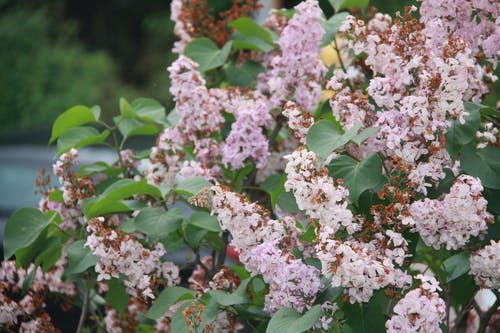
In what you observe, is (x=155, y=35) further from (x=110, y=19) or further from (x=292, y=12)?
(x=292, y=12)

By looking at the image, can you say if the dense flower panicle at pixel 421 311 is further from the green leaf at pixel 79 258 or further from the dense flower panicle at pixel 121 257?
the green leaf at pixel 79 258

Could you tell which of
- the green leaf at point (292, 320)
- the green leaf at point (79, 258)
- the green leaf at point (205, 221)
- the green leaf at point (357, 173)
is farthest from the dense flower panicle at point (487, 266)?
the green leaf at point (79, 258)

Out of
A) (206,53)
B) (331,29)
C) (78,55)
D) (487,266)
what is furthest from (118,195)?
(78,55)

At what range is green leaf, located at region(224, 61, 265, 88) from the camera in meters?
3.22

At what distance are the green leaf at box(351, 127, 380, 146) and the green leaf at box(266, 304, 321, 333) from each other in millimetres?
416

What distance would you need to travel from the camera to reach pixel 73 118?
118 inches

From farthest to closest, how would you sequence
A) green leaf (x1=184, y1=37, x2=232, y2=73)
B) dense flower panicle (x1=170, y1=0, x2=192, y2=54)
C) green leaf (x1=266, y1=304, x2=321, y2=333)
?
1. dense flower panicle (x1=170, y1=0, x2=192, y2=54)
2. green leaf (x1=184, y1=37, x2=232, y2=73)
3. green leaf (x1=266, y1=304, x2=321, y2=333)

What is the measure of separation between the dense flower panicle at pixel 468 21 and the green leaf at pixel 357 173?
1.40ft

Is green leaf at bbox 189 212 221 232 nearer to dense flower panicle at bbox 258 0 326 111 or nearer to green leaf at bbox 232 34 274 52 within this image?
dense flower panicle at bbox 258 0 326 111

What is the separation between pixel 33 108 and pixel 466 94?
40.5ft

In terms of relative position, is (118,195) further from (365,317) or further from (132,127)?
(365,317)

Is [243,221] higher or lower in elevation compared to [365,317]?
higher

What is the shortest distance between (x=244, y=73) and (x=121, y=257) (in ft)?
3.06

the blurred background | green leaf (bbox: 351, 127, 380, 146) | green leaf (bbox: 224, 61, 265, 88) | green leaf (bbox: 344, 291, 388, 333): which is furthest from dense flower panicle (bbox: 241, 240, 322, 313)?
the blurred background
